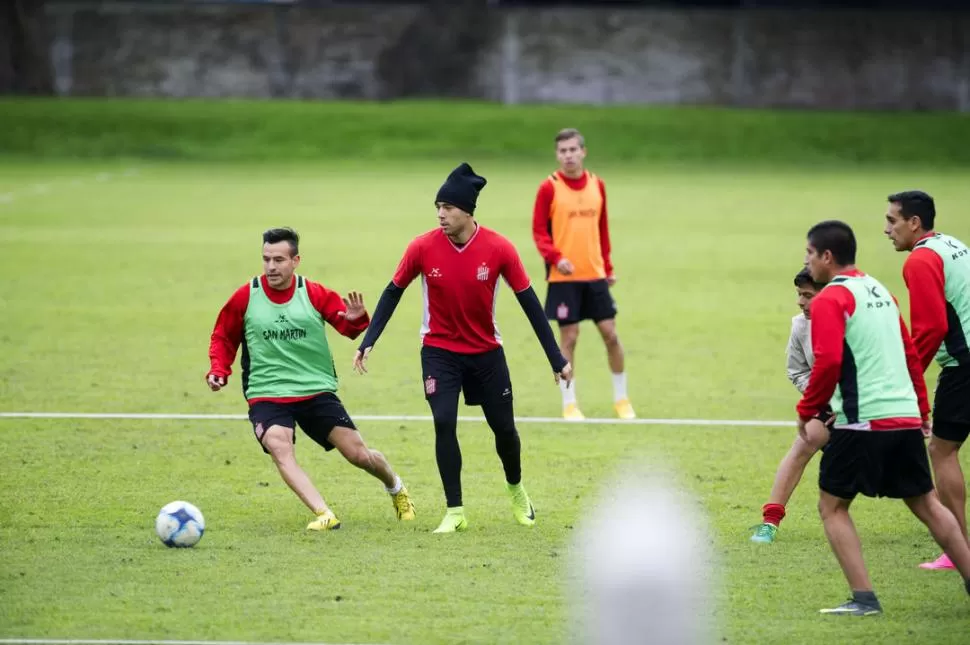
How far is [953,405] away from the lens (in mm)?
9164

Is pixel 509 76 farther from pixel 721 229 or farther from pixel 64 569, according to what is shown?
pixel 64 569

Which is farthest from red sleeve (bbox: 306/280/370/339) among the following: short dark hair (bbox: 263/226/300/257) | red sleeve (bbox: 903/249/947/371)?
red sleeve (bbox: 903/249/947/371)

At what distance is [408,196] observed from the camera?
36062mm

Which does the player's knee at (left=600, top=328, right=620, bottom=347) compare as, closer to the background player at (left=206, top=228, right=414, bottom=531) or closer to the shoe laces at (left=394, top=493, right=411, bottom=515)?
the shoe laces at (left=394, top=493, right=411, bottom=515)

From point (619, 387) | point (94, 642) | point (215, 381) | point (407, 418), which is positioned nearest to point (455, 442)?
point (215, 381)

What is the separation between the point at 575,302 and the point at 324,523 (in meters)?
5.08

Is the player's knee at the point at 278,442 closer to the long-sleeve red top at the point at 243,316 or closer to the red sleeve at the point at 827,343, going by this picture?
the long-sleeve red top at the point at 243,316

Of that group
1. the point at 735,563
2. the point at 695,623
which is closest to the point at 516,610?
the point at 695,623

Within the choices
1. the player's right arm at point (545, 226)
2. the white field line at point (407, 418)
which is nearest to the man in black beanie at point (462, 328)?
the white field line at point (407, 418)

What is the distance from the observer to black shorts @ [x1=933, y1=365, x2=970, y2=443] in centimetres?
910

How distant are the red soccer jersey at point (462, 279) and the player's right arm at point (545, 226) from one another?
4.06m

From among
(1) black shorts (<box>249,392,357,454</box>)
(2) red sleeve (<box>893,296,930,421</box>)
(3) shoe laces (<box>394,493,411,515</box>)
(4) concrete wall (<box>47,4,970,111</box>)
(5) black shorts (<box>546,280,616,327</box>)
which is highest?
(4) concrete wall (<box>47,4,970,111</box>)

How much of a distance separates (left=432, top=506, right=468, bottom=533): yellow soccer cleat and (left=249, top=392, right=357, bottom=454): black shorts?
0.87 m

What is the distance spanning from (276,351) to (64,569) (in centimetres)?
205
